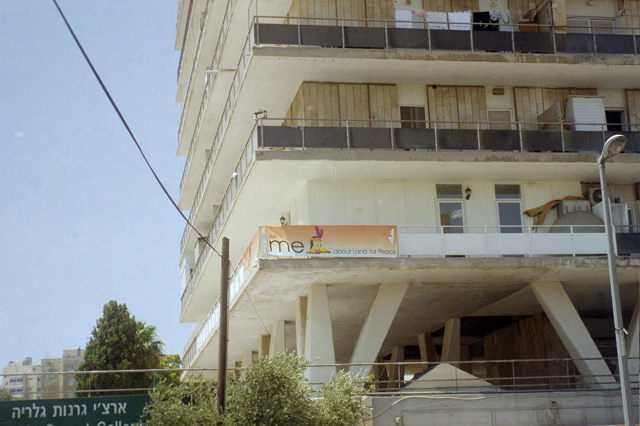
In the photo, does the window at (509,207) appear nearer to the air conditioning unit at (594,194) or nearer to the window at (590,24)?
the air conditioning unit at (594,194)

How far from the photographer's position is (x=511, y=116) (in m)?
34.1

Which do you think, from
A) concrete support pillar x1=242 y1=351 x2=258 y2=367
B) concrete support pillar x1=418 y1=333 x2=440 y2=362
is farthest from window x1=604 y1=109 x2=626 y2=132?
concrete support pillar x1=242 y1=351 x2=258 y2=367

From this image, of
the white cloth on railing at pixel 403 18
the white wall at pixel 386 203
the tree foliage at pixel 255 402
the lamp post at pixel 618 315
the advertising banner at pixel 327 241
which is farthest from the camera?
the white cloth on railing at pixel 403 18

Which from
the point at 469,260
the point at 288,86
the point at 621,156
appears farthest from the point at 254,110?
the point at 621,156

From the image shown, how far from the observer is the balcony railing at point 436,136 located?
30688mm

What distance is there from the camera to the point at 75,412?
2284 cm

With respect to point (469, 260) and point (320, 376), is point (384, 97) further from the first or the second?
point (320, 376)

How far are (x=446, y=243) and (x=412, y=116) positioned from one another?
508 centimetres

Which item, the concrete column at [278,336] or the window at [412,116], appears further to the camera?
the concrete column at [278,336]

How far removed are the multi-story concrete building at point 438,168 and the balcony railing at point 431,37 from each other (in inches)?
2.2

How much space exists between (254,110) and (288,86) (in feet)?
11.9

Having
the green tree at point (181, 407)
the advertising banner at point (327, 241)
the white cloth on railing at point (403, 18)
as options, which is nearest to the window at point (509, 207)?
the advertising banner at point (327, 241)

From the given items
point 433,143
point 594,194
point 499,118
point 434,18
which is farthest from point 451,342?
point 434,18

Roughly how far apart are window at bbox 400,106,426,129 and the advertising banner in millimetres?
4806
